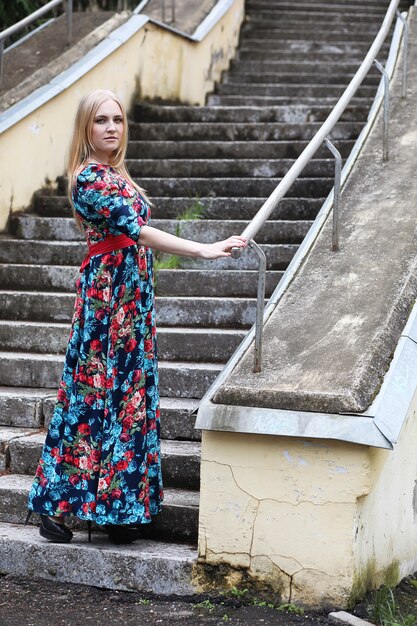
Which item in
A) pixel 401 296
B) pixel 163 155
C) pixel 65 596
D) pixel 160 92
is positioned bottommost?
pixel 65 596

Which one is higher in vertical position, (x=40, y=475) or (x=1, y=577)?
(x=40, y=475)

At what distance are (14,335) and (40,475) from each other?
175cm

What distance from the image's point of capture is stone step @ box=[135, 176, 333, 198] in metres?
6.83

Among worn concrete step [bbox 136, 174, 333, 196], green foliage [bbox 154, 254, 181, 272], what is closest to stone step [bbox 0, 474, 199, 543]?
green foliage [bbox 154, 254, 181, 272]

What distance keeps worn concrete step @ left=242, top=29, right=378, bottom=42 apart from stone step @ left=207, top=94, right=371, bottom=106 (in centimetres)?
138

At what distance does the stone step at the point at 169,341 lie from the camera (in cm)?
544

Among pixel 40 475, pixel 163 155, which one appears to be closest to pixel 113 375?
pixel 40 475

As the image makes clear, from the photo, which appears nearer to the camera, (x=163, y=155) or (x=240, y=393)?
(x=240, y=393)

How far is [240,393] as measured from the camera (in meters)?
3.82

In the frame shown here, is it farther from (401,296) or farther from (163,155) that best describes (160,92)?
(401,296)

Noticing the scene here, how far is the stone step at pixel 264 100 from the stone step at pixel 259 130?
22 centimetres

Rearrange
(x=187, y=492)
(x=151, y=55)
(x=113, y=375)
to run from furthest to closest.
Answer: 1. (x=151, y=55)
2. (x=187, y=492)
3. (x=113, y=375)

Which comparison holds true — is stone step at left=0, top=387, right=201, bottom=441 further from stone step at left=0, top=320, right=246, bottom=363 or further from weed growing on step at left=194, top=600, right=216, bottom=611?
weed growing on step at left=194, top=600, right=216, bottom=611

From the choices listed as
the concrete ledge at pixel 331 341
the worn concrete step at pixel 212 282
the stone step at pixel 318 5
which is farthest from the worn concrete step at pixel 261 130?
the stone step at pixel 318 5
